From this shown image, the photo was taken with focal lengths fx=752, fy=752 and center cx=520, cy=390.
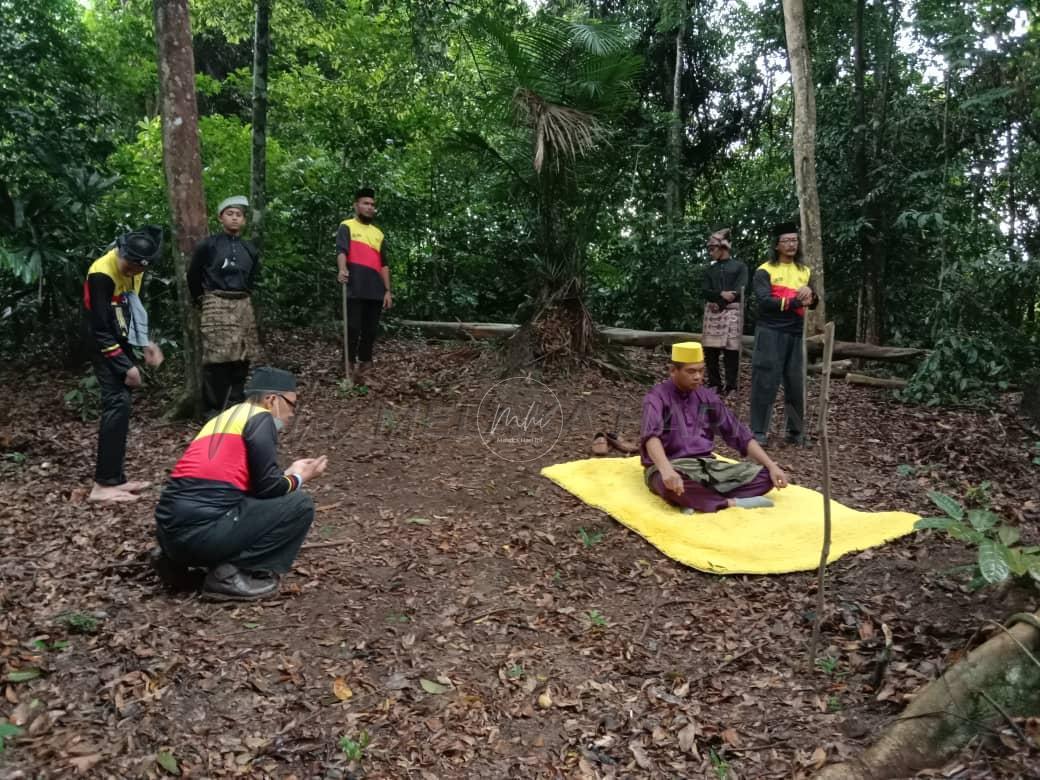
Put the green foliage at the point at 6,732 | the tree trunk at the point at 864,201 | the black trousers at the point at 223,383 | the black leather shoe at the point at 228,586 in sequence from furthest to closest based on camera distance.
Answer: the tree trunk at the point at 864,201
the black trousers at the point at 223,383
the black leather shoe at the point at 228,586
the green foliage at the point at 6,732

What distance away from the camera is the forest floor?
98.4 inches

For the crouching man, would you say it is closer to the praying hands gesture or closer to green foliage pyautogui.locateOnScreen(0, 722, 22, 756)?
the praying hands gesture

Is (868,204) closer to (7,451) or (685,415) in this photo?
(685,415)

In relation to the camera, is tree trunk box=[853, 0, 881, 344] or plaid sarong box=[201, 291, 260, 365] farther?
tree trunk box=[853, 0, 881, 344]

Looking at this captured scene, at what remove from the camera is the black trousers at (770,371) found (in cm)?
578

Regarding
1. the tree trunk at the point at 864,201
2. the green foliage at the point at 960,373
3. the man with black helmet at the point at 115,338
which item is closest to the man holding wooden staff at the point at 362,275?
the man with black helmet at the point at 115,338

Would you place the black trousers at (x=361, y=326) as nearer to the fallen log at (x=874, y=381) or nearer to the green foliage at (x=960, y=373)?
the fallen log at (x=874, y=381)

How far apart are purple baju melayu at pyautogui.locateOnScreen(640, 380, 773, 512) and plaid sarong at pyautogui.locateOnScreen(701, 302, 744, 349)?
2.40 m

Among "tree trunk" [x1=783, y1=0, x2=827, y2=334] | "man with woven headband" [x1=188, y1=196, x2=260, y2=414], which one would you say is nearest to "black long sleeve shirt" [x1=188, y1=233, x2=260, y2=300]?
"man with woven headband" [x1=188, y1=196, x2=260, y2=414]

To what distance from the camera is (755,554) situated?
3.94m

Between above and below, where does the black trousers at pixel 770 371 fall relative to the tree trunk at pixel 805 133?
below

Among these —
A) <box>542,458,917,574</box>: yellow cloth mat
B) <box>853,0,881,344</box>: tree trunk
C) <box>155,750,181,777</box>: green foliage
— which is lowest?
<box>155,750,181,777</box>: green foliage

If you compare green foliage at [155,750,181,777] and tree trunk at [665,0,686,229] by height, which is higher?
tree trunk at [665,0,686,229]

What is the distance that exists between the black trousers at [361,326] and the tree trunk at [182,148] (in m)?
1.39
